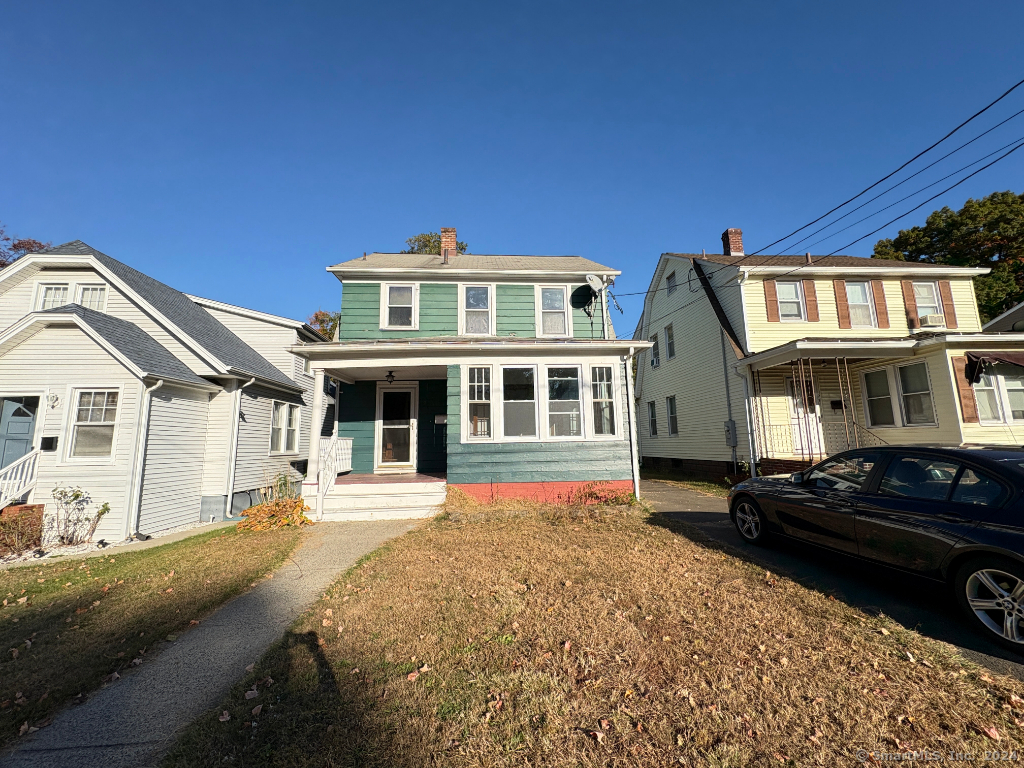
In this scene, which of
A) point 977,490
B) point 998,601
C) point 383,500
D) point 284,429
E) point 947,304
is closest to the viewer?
point 998,601

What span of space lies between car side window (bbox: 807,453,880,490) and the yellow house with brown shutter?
743cm

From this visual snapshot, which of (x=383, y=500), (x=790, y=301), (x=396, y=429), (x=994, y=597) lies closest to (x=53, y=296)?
(x=396, y=429)

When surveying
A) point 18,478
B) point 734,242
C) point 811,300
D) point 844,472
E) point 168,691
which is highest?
point 734,242

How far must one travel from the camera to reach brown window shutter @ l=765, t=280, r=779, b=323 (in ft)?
46.4

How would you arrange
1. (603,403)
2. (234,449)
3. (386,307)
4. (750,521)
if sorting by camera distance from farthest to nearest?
(386,307)
(234,449)
(603,403)
(750,521)

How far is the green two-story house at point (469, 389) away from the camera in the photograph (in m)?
9.64

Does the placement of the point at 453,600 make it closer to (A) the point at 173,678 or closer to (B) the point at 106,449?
(A) the point at 173,678

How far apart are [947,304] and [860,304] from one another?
321 centimetres

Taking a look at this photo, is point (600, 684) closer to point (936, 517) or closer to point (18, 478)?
point (936, 517)

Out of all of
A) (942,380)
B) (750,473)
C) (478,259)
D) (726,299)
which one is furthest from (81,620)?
(942,380)

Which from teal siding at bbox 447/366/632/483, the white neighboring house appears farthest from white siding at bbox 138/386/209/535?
teal siding at bbox 447/366/632/483

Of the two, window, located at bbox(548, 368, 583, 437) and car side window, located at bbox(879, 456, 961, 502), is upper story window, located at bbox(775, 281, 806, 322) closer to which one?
window, located at bbox(548, 368, 583, 437)

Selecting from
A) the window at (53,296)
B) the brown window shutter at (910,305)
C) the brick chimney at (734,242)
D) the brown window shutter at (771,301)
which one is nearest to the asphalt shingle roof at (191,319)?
the window at (53,296)

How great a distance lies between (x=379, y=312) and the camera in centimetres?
1176
